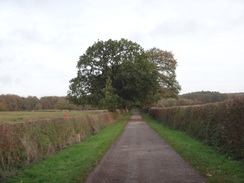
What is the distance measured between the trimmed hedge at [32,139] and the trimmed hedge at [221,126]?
7780mm

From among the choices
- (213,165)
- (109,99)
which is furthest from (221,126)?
(109,99)

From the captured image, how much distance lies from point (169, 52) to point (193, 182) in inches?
1895

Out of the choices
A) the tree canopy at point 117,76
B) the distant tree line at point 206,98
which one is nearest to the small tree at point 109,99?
the tree canopy at point 117,76

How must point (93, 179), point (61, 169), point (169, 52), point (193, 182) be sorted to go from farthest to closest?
1. point (169, 52)
2. point (61, 169)
3. point (93, 179)
4. point (193, 182)

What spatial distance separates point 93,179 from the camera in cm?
708

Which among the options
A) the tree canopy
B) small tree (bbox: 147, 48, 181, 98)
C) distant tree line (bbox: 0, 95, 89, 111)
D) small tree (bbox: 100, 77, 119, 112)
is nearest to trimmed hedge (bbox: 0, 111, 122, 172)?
small tree (bbox: 100, 77, 119, 112)

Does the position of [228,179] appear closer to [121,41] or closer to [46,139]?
[46,139]

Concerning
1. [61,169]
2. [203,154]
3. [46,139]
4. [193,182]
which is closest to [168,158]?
[203,154]

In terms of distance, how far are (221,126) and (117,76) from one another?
94.9ft

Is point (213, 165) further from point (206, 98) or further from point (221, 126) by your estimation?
point (206, 98)

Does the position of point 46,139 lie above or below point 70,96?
below

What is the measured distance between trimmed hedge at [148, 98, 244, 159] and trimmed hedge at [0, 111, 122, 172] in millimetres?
7780

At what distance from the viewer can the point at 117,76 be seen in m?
39.2

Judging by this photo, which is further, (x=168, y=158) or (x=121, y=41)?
(x=121, y=41)
